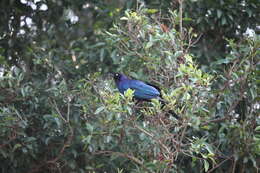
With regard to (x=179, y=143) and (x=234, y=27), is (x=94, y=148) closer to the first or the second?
(x=179, y=143)

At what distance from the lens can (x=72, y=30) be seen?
30.7ft

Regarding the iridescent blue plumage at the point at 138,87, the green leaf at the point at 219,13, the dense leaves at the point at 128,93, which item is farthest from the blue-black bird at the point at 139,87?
the green leaf at the point at 219,13

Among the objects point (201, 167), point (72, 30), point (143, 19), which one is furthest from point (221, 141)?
point (72, 30)

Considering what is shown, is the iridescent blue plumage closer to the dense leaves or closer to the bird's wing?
the bird's wing

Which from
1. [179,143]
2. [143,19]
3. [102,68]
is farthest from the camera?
[102,68]

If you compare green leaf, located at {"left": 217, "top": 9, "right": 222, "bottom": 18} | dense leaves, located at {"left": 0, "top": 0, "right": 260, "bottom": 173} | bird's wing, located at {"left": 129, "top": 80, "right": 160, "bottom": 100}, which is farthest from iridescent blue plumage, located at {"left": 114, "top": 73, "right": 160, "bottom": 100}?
green leaf, located at {"left": 217, "top": 9, "right": 222, "bottom": 18}

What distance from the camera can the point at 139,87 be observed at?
6.73 meters

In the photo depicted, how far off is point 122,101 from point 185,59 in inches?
35.7

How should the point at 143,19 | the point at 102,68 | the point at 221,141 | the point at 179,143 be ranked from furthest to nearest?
the point at 102,68
the point at 221,141
the point at 143,19
the point at 179,143

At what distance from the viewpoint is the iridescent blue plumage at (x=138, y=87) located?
255 inches

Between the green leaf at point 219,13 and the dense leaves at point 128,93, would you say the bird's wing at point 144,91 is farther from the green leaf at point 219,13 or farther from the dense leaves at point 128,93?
the green leaf at point 219,13

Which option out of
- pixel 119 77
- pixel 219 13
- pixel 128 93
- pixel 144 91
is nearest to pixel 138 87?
pixel 144 91

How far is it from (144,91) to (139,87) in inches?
6.2

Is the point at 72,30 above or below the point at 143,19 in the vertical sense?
below
